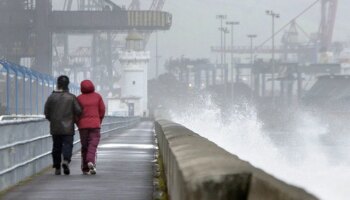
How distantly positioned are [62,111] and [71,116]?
225 millimetres

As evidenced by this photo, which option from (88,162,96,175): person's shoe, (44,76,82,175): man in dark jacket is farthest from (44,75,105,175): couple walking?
(88,162,96,175): person's shoe

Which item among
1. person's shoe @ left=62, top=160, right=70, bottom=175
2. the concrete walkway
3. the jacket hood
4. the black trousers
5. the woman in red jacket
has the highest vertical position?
the jacket hood

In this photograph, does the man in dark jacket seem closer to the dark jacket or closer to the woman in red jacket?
the dark jacket

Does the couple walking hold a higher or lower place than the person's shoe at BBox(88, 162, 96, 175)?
A: higher

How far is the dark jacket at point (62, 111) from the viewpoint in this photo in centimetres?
2131

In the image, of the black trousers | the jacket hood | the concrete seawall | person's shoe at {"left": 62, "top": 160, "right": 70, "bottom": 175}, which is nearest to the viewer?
the concrete seawall

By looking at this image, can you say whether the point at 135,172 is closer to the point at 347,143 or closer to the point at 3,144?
the point at 3,144

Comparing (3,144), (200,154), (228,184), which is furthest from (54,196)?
(228,184)

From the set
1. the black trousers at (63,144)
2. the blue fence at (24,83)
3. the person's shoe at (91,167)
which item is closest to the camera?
the black trousers at (63,144)

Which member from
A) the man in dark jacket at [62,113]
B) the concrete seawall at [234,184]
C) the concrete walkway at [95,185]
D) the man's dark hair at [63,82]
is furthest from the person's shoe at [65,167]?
the concrete seawall at [234,184]

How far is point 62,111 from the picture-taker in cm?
2131

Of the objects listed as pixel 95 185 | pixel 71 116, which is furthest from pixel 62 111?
pixel 95 185

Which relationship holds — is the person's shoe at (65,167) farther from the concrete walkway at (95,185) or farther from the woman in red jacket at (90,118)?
the woman in red jacket at (90,118)

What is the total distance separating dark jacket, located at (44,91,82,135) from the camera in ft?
69.9
